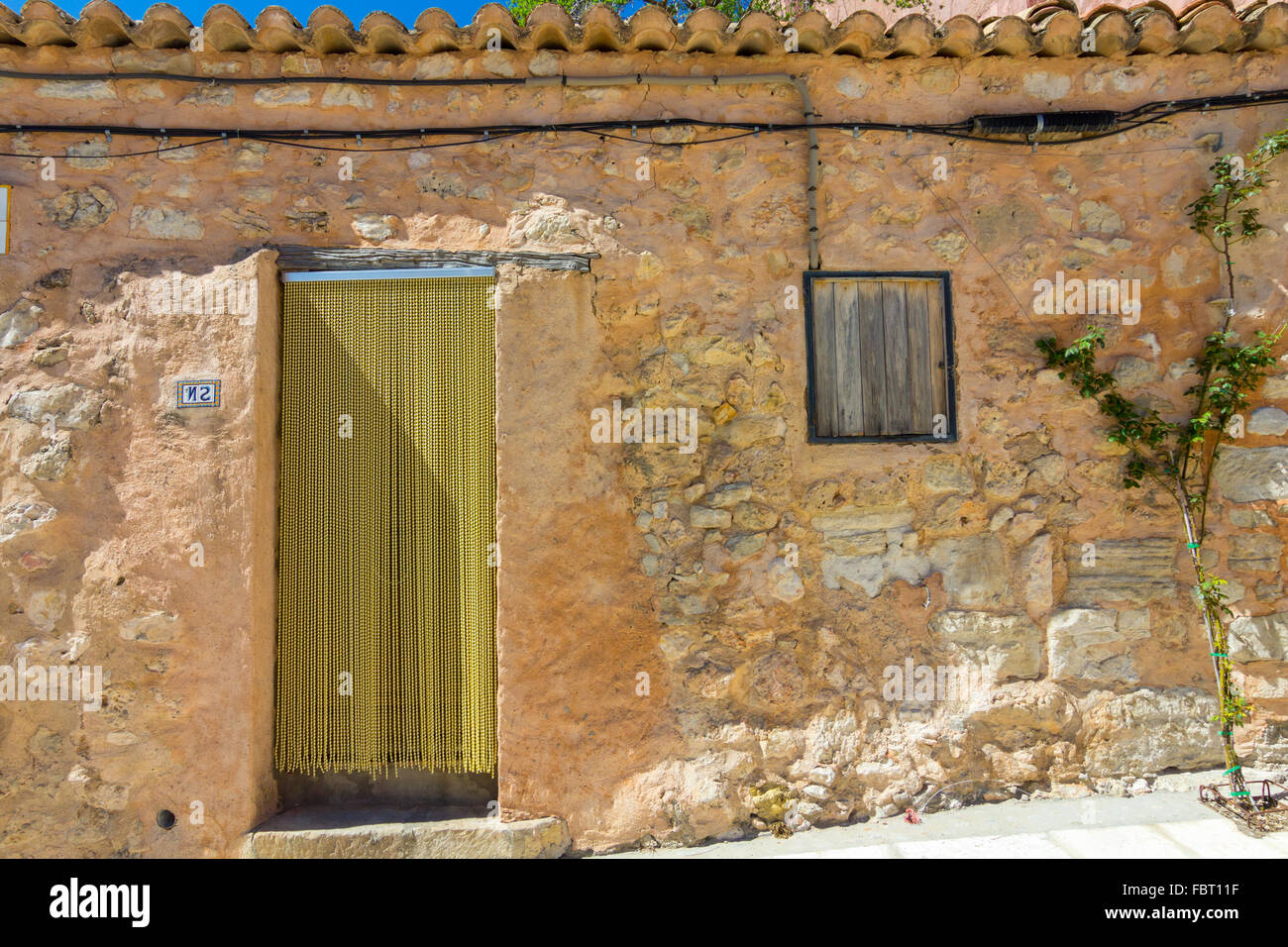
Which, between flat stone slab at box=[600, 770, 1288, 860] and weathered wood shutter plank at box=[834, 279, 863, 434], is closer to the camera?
flat stone slab at box=[600, 770, 1288, 860]

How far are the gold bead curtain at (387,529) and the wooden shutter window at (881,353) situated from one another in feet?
5.50

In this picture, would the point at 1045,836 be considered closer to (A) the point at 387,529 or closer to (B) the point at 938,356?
(B) the point at 938,356

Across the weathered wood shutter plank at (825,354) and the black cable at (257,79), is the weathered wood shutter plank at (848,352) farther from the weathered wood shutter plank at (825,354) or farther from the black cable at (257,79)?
the black cable at (257,79)

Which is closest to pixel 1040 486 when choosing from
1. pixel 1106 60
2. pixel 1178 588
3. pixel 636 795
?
pixel 1178 588

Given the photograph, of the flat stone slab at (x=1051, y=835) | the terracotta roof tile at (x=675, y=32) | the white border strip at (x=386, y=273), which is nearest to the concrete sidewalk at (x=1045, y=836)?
the flat stone slab at (x=1051, y=835)

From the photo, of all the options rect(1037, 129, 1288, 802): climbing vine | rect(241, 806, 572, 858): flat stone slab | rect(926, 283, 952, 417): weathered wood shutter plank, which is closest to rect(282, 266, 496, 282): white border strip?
rect(926, 283, 952, 417): weathered wood shutter plank

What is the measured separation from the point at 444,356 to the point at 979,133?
2.89 metres

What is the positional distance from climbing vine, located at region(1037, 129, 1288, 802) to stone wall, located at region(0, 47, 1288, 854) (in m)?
0.09

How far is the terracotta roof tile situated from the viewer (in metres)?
3.72

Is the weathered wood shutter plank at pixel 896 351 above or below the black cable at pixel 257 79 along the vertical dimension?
below

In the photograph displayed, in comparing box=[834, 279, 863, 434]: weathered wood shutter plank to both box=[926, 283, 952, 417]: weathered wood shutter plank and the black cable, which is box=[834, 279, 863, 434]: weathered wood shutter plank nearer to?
box=[926, 283, 952, 417]: weathered wood shutter plank

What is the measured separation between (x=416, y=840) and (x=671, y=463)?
6.85ft

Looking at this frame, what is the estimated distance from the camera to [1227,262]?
12.8 feet

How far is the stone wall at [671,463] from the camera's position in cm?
365
